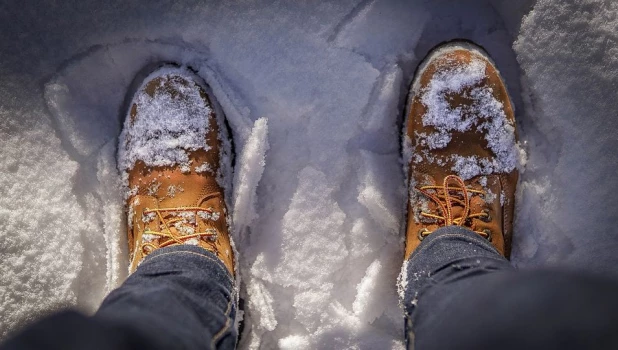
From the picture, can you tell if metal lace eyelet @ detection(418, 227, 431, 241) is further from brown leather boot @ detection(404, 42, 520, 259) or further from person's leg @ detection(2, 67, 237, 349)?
person's leg @ detection(2, 67, 237, 349)

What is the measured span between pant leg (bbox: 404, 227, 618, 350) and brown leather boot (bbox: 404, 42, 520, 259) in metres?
0.20

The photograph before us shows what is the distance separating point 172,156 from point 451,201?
0.61 m

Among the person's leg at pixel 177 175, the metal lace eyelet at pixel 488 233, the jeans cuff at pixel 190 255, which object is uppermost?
the person's leg at pixel 177 175

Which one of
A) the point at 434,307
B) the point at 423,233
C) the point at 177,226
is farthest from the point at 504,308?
the point at 177,226

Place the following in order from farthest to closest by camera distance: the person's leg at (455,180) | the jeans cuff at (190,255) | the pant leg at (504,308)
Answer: the jeans cuff at (190,255) < the person's leg at (455,180) < the pant leg at (504,308)

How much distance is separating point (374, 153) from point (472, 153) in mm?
212

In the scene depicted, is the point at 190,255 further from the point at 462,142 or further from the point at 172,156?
the point at 462,142

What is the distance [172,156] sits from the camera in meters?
0.98

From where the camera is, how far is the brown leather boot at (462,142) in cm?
97

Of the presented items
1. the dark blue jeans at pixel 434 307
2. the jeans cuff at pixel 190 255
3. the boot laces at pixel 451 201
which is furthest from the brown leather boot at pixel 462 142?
the jeans cuff at pixel 190 255

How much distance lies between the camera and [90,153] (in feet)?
3.26

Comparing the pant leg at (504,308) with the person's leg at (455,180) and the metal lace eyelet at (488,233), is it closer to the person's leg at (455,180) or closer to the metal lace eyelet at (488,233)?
the person's leg at (455,180)

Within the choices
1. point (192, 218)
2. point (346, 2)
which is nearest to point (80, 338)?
point (192, 218)

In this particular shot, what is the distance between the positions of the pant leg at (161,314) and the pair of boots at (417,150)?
14cm
